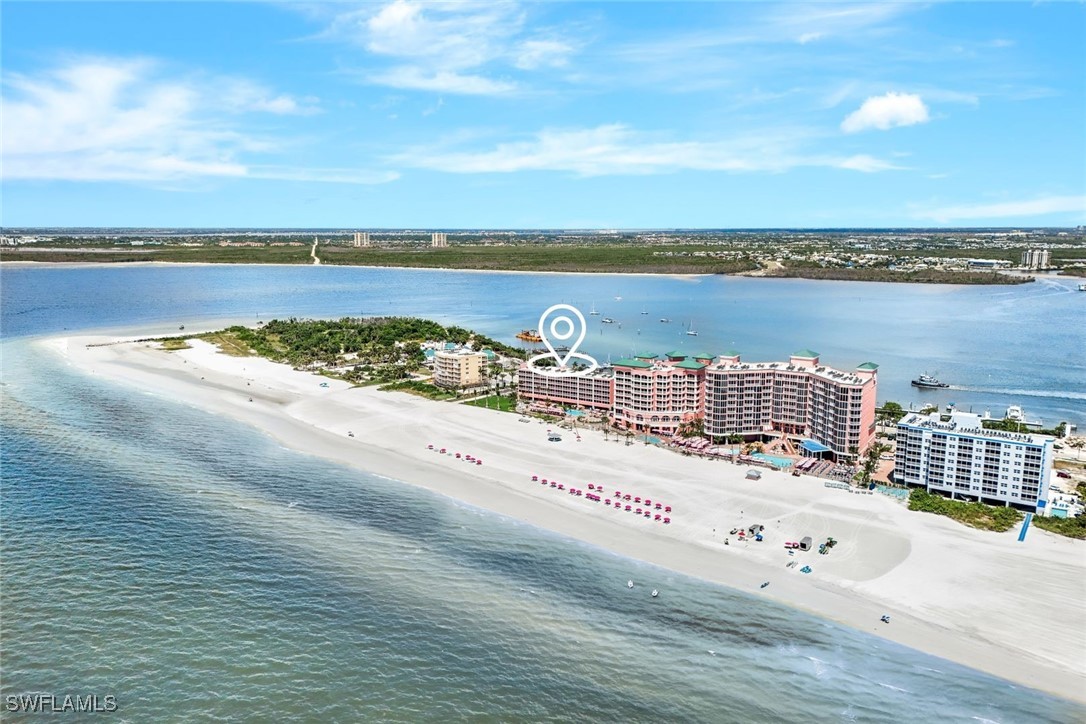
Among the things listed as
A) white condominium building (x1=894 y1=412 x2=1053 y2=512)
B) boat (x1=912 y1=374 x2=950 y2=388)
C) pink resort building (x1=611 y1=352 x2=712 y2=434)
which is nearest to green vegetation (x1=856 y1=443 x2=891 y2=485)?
white condominium building (x1=894 y1=412 x2=1053 y2=512)

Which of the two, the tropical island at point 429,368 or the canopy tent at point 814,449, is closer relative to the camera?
the tropical island at point 429,368

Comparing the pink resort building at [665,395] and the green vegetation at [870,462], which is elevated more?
the pink resort building at [665,395]

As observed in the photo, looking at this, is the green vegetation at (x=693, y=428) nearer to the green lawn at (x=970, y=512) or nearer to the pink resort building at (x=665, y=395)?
the pink resort building at (x=665, y=395)

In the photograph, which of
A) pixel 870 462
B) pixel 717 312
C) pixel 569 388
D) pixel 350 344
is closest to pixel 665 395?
pixel 569 388

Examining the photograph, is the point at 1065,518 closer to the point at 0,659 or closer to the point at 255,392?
the point at 0,659

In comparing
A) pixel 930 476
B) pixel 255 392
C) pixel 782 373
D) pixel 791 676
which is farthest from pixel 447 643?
pixel 255 392

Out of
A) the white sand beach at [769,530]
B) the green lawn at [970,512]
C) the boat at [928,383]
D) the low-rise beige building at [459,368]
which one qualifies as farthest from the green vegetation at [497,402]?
the boat at [928,383]
